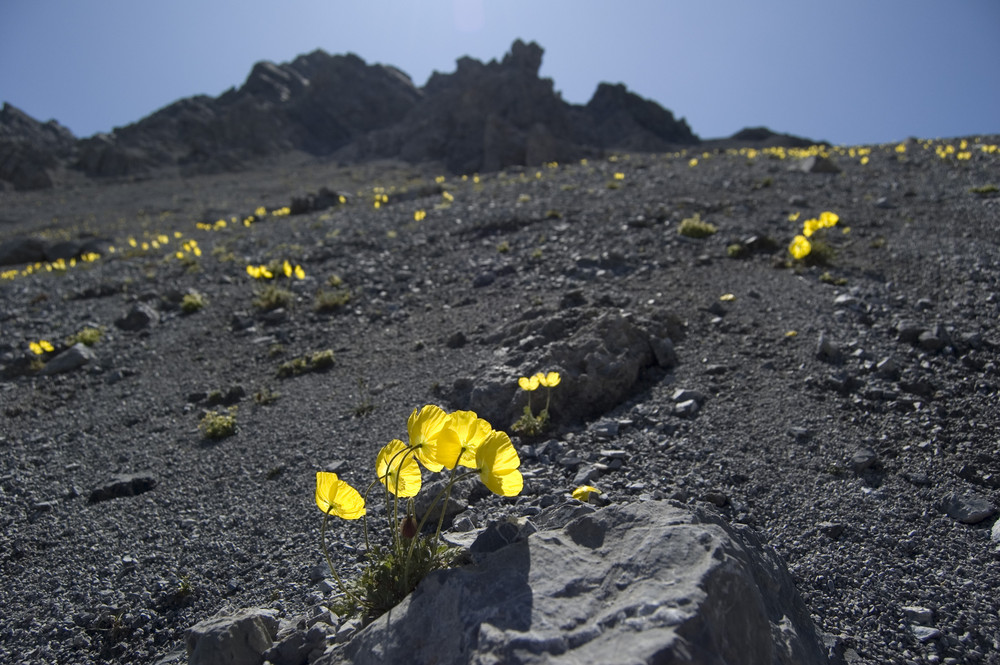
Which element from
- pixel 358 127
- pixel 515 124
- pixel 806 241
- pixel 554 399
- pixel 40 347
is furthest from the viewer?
pixel 358 127

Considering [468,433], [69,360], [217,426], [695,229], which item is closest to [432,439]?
[468,433]

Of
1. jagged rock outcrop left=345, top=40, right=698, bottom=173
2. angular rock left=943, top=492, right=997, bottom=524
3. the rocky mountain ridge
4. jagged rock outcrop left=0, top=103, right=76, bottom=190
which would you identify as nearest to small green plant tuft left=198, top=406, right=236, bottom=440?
angular rock left=943, top=492, right=997, bottom=524

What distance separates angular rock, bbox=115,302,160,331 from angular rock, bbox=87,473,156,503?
5177 millimetres

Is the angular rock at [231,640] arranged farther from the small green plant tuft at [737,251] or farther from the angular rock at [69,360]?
the small green plant tuft at [737,251]

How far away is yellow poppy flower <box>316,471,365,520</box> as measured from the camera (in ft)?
8.91

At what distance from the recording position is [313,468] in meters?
5.35

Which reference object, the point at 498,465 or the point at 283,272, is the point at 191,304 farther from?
the point at 498,465

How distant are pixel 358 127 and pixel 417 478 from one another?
98890mm

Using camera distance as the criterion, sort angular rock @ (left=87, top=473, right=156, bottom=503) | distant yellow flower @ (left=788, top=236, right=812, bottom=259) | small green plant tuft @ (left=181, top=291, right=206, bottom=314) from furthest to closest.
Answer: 1. small green plant tuft @ (left=181, top=291, right=206, bottom=314)
2. distant yellow flower @ (left=788, top=236, right=812, bottom=259)
3. angular rock @ (left=87, top=473, right=156, bottom=503)

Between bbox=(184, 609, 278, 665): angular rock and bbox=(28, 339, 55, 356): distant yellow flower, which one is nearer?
bbox=(184, 609, 278, 665): angular rock

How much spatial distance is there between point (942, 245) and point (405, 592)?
30.1 ft

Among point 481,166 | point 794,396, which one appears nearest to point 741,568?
point 794,396

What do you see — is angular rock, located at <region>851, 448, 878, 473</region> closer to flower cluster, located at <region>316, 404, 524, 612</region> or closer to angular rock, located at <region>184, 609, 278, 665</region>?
flower cluster, located at <region>316, 404, 524, 612</region>

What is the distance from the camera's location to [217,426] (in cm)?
626
